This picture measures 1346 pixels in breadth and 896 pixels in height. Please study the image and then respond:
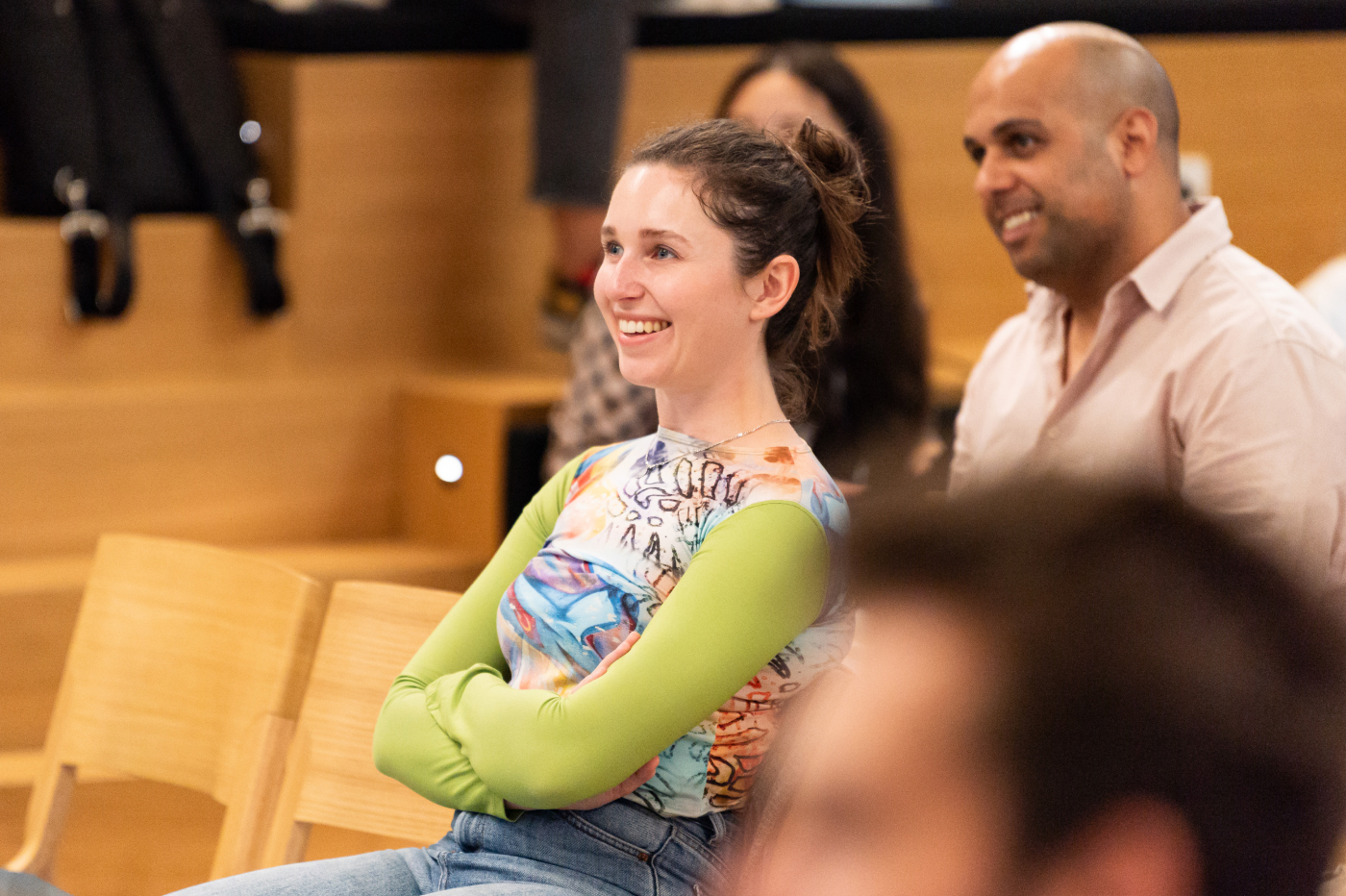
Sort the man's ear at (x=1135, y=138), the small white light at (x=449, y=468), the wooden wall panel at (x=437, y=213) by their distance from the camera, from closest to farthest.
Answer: the man's ear at (x=1135, y=138) → the wooden wall panel at (x=437, y=213) → the small white light at (x=449, y=468)

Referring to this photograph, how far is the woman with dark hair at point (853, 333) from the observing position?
2.41 metres

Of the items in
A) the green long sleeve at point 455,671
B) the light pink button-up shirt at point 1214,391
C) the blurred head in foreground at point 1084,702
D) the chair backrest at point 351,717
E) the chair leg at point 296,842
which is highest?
the blurred head in foreground at point 1084,702

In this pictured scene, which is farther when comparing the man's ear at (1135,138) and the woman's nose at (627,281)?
the man's ear at (1135,138)

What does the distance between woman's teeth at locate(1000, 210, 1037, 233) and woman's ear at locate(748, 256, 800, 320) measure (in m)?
0.52

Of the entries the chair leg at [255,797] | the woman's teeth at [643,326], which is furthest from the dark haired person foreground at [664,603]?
the chair leg at [255,797]

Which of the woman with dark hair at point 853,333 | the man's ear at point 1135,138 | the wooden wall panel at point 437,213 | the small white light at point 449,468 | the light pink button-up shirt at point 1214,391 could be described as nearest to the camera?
the light pink button-up shirt at point 1214,391

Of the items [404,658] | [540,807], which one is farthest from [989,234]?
[540,807]

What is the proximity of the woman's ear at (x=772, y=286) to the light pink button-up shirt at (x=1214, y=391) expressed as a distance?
0.96ft

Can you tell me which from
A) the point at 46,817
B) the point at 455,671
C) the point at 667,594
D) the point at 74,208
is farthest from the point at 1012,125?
the point at 74,208

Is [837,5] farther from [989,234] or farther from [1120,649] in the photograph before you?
[1120,649]

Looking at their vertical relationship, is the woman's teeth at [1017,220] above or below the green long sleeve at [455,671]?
above

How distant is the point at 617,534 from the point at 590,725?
0.20m

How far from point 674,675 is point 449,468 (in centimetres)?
191

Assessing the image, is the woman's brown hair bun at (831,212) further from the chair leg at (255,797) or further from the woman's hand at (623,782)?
the chair leg at (255,797)
